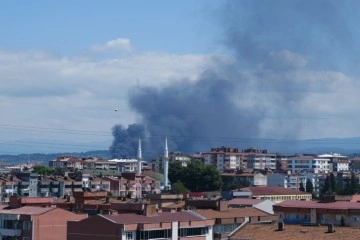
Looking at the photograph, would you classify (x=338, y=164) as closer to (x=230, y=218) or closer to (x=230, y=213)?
(x=230, y=213)

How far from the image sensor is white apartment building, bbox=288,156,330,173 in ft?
557

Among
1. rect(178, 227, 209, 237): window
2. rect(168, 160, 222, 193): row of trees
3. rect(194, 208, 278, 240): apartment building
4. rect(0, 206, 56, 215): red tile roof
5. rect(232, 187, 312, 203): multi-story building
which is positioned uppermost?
rect(168, 160, 222, 193): row of trees

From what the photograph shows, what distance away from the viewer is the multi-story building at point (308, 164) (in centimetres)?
16988

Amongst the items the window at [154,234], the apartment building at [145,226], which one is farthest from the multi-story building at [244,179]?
the window at [154,234]

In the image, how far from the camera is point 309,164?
173 metres

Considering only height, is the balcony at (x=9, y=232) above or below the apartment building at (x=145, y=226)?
below

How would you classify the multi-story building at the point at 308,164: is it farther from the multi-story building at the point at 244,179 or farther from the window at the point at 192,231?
the window at the point at 192,231

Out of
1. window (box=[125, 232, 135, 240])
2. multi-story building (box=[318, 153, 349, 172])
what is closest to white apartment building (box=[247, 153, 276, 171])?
multi-story building (box=[318, 153, 349, 172])

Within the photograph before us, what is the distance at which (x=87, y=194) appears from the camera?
61.5m

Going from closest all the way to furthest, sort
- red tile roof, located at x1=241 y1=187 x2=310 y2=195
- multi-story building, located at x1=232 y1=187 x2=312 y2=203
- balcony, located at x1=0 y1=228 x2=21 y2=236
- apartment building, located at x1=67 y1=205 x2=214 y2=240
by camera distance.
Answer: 1. apartment building, located at x1=67 y1=205 x2=214 y2=240
2. balcony, located at x1=0 y1=228 x2=21 y2=236
3. multi-story building, located at x1=232 y1=187 x2=312 y2=203
4. red tile roof, located at x1=241 y1=187 x2=310 y2=195

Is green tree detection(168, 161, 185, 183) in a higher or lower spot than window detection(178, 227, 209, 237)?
higher

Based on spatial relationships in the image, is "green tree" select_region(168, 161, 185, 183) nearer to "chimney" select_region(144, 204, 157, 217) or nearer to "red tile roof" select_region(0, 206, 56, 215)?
"red tile roof" select_region(0, 206, 56, 215)

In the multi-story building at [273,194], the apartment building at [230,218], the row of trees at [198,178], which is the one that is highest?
the row of trees at [198,178]

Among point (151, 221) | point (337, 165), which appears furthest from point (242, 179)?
point (151, 221)
